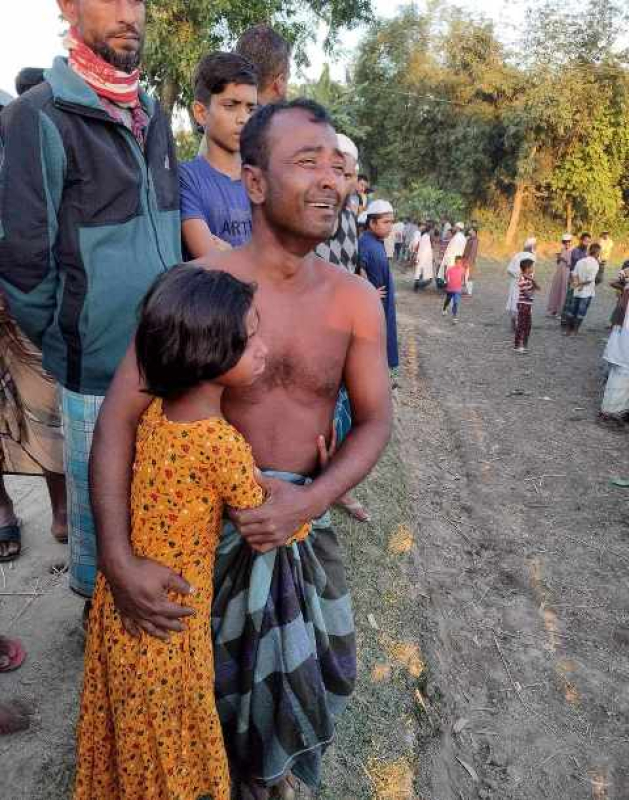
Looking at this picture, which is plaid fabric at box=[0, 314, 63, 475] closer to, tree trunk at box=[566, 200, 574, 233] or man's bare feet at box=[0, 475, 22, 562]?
man's bare feet at box=[0, 475, 22, 562]

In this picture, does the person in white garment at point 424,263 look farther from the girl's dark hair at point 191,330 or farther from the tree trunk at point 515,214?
the girl's dark hair at point 191,330

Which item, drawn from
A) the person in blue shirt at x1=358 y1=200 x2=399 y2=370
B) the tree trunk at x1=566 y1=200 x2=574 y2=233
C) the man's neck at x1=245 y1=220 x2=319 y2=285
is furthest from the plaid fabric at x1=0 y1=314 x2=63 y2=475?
the tree trunk at x1=566 y1=200 x2=574 y2=233

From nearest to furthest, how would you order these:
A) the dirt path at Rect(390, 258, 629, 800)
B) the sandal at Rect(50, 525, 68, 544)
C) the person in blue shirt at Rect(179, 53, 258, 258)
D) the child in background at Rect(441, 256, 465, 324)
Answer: the person in blue shirt at Rect(179, 53, 258, 258) < the dirt path at Rect(390, 258, 629, 800) < the sandal at Rect(50, 525, 68, 544) < the child in background at Rect(441, 256, 465, 324)

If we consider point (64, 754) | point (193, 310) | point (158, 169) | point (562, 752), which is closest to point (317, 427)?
point (193, 310)

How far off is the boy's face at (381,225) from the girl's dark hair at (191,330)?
3748mm

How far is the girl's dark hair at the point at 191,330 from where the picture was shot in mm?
1378

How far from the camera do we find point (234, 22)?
1216 cm

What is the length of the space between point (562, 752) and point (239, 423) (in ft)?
7.53

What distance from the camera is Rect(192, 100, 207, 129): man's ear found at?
8.95ft

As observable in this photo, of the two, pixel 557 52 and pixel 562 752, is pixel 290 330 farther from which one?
pixel 557 52

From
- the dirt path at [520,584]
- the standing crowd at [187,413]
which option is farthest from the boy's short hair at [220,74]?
the dirt path at [520,584]

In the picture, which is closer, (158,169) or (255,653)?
(255,653)

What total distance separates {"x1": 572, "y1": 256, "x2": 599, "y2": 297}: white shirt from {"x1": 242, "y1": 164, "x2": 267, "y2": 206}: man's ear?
1102cm

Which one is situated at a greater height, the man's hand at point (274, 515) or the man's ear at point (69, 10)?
the man's ear at point (69, 10)
